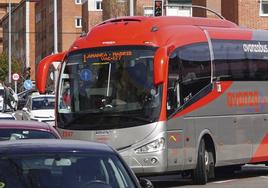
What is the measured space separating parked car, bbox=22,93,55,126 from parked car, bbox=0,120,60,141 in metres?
20.7

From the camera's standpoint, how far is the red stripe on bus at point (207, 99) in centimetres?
1551

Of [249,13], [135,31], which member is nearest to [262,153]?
[135,31]

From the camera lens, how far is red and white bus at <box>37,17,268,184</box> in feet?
48.9

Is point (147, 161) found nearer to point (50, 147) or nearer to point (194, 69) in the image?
point (194, 69)

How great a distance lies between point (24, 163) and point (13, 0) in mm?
150185

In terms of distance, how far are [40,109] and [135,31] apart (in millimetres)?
17564

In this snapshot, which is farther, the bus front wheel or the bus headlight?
the bus front wheel

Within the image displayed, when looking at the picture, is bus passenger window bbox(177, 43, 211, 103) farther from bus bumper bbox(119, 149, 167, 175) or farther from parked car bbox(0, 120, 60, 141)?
parked car bbox(0, 120, 60, 141)

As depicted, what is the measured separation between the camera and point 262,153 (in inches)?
704

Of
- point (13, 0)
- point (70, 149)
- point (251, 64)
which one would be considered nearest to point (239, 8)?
point (251, 64)

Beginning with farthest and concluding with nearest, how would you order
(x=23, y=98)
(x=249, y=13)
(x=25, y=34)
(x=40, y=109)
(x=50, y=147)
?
1. (x=25, y=34)
2. (x=23, y=98)
3. (x=249, y=13)
4. (x=40, y=109)
5. (x=50, y=147)

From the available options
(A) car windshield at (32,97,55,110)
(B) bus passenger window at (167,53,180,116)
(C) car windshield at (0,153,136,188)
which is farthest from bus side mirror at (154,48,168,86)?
(A) car windshield at (32,97,55,110)

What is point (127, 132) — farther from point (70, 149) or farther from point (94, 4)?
point (94, 4)

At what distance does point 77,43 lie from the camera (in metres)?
16.2
